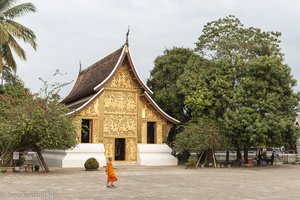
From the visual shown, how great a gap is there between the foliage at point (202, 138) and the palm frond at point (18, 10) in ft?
41.9

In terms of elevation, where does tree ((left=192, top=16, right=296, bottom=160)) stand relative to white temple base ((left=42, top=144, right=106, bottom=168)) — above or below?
above

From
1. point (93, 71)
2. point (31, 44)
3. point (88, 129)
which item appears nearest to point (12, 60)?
point (31, 44)

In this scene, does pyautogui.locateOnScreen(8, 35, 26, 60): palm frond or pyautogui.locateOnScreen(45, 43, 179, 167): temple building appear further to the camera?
pyautogui.locateOnScreen(45, 43, 179, 167): temple building

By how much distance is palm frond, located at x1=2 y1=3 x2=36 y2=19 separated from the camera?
24.8 metres

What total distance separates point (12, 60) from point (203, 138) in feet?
42.5

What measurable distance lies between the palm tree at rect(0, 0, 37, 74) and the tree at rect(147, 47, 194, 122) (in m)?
11.5

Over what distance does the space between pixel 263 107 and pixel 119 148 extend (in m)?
10.5

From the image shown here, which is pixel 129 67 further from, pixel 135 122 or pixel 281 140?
pixel 281 140

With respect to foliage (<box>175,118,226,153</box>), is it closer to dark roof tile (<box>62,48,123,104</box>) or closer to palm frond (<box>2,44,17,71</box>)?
dark roof tile (<box>62,48,123,104</box>)

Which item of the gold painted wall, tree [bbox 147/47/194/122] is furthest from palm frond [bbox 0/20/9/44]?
tree [bbox 147/47/194/122]

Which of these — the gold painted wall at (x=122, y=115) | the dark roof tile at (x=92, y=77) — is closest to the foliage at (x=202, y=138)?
the gold painted wall at (x=122, y=115)

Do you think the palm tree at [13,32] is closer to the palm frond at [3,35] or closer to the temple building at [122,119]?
the palm frond at [3,35]

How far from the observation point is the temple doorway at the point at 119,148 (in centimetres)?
2875

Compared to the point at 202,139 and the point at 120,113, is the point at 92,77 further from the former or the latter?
the point at 202,139
